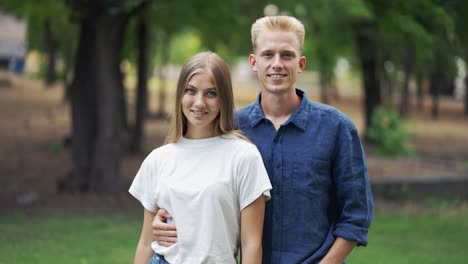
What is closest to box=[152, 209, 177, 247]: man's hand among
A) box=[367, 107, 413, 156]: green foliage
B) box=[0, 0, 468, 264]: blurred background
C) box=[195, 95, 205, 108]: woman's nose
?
box=[195, 95, 205, 108]: woman's nose

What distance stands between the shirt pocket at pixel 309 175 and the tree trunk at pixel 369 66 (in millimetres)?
16857

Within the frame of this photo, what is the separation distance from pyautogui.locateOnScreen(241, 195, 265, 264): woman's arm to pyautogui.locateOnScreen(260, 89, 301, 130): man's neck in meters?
0.40

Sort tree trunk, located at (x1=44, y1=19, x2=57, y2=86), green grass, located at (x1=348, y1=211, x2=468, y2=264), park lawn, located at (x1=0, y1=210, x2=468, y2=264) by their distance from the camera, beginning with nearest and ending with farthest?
park lawn, located at (x1=0, y1=210, x2=468, y2=264) → green grass, located at (x1=348, y1=211, x2=468, y2=264) → tree trunk, located at (x1=44, y1=19, x2=57, y2=86)

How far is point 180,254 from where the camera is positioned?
119 inches

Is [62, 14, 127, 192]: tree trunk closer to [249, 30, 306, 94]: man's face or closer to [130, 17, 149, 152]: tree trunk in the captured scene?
[130, 17, 149, 152]: tree trunk

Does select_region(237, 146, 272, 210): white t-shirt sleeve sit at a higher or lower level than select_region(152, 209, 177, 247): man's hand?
higher

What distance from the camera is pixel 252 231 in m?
2.91

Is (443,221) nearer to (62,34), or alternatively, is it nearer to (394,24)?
(394,24)

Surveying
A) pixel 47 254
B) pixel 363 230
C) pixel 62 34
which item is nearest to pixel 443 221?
pixel 47 254

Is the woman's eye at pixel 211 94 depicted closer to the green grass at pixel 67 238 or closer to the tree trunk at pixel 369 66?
the green grass at pixel 67 238

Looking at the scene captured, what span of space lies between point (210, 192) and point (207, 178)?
6 cm

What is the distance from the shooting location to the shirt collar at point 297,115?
3.05 metres

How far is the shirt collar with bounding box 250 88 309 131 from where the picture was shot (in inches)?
120

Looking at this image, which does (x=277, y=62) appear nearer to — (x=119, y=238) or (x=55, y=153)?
(x=119, y=238)
